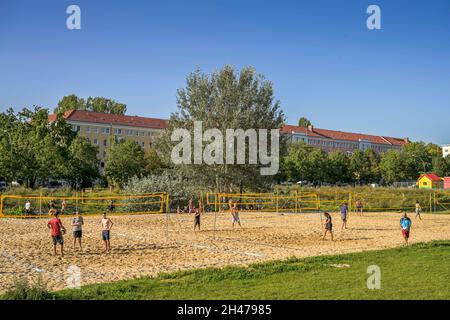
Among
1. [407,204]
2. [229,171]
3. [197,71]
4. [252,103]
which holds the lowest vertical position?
[407,204]

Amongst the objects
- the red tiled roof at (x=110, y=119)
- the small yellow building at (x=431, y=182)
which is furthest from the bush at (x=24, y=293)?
the red tiled roof at (x=110, y=119)

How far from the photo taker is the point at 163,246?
19.2 metres

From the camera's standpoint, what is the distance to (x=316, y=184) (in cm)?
10325

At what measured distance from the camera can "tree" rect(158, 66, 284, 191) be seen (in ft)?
140

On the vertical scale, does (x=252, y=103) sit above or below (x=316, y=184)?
above

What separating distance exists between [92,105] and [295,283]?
11437 centimetres

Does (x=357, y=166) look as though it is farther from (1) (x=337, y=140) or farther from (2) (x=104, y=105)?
(2) (x=104, y=105)

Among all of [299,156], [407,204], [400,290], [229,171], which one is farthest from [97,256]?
[299,156]

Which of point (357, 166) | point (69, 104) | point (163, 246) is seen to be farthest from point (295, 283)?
point (69, 104)

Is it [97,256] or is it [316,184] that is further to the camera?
[316,184]

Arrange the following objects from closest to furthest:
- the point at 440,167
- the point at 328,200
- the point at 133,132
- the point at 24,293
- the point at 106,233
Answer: the point at 24,293 → the point at 106,233 → the point at 328,200 → the point at 440,167 → the point at 133,132

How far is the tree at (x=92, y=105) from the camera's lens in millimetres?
111881

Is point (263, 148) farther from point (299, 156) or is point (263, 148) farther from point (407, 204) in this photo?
point (299, 156)
